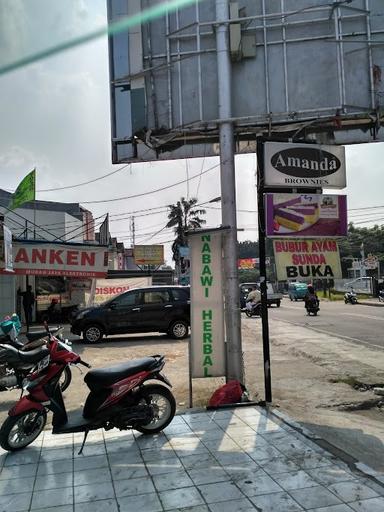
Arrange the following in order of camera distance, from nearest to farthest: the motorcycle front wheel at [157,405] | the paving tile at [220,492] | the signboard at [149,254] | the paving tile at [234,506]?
the paving tile at [234,506] < the paving tile at [220,492] < the motorcycle front wheel at [157,405] < the signboard at [149,254]

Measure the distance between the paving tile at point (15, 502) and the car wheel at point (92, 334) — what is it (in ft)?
41.4

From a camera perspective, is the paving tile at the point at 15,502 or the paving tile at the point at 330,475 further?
the paving tile at the point at 330,475

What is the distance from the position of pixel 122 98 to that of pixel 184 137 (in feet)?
3.94

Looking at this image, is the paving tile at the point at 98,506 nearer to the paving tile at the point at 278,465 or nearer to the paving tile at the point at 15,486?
the paving tile at the point at 15,486

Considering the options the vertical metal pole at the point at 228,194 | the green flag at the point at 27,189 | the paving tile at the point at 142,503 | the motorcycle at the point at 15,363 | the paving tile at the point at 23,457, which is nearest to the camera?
the paving tile at the point at 142,503

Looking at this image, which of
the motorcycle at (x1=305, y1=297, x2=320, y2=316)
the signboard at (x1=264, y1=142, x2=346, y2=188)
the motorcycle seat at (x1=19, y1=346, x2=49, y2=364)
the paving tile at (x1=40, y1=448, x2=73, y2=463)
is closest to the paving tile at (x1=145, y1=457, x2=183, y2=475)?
the paving tile at (x1=40, y1=448, x2=73, y2=463)

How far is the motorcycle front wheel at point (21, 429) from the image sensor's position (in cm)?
548

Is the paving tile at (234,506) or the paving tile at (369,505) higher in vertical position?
the paving tile at (369,505)

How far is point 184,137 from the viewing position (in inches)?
336

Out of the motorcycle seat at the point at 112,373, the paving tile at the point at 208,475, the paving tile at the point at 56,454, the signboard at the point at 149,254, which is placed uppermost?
the signboard at the point at 149,254

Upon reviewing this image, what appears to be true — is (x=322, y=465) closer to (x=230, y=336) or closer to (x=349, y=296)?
(x=230, y=336)

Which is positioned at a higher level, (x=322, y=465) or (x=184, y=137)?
(x=184, y=137)

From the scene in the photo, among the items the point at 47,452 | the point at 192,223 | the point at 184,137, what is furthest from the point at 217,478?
the point at 192,223

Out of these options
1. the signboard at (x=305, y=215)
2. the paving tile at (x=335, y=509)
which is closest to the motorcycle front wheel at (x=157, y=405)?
the paving tile at (x=335, y=509)
